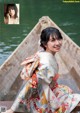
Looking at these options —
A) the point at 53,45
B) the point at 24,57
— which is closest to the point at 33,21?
the point at 24,57

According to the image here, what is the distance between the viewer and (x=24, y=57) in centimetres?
301

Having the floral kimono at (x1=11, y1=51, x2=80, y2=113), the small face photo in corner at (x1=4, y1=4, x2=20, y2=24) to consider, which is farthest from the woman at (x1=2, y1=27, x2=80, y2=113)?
the small face photo in corner at (x1=4, y1=4, x2=20, y2=24)

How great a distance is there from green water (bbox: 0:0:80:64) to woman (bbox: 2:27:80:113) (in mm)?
3539

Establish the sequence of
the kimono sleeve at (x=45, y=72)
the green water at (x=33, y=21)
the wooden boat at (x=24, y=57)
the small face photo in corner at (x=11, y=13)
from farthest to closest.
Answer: the green water at (x=33, y=21) < the small face photo in corner at (x=11, y=13) < the wooden boat at (x=24, y=57) < the kimono sleeve at (x=45, y=72)

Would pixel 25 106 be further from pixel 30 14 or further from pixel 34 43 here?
pixel 30 14

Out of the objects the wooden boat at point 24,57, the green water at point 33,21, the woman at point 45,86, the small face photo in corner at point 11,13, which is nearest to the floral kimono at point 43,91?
the woman at point 45,86

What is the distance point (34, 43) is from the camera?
3170mm

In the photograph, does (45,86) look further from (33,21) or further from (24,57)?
(33,21)

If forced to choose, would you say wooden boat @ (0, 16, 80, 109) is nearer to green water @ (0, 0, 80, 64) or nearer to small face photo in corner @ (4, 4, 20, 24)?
small face photo in corner @ (4, 4, 20, 24)

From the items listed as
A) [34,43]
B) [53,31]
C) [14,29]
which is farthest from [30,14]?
[53,31]

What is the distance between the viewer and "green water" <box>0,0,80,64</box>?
5997mm

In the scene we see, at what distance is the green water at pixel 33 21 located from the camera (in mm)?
5997

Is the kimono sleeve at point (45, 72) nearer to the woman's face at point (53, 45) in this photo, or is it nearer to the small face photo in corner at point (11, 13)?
the woman's face at point (53, 45)

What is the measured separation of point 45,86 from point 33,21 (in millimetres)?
5800
